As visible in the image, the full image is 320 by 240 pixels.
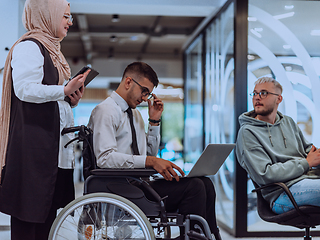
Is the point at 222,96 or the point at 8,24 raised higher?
the point at 8,24

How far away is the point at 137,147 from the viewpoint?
74.5 inches

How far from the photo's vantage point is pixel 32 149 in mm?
1670

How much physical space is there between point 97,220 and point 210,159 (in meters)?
0.59

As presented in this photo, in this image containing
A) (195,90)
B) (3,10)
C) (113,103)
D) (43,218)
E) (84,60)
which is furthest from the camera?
(84,60)

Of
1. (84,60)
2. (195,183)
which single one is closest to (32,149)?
(195,183)

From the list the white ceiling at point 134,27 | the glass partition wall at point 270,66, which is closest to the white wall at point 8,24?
the white ceiling at point 134,27

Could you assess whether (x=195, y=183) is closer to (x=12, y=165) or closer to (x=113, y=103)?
(x=113, y=103)

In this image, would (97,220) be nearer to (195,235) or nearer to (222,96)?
(195,235)

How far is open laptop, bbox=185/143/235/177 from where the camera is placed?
64.3 inches

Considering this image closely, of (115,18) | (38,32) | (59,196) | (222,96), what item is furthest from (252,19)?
(115,18)

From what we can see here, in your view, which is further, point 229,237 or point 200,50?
point 200,50

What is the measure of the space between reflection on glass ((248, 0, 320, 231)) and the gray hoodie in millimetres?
785

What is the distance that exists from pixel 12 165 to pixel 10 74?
445 millimetres

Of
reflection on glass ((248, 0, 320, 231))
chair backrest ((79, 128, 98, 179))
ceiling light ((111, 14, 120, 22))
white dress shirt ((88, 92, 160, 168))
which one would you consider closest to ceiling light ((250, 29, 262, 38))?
reflection on glass ((248, 0, 320, 231))
